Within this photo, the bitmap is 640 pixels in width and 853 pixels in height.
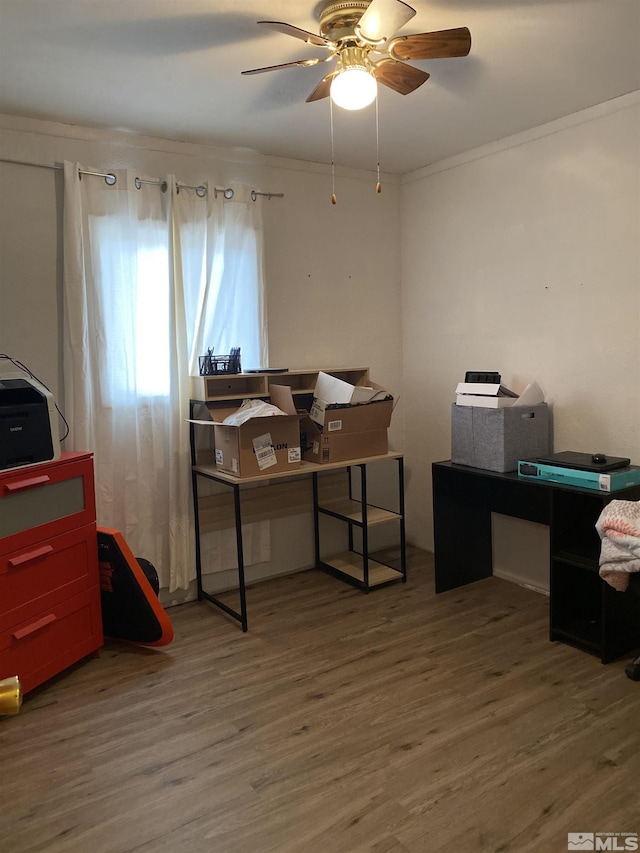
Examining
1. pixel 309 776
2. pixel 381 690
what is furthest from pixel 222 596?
pixel 309 776

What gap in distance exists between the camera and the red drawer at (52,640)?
2469 mm

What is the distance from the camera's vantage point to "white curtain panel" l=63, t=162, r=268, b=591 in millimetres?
3119

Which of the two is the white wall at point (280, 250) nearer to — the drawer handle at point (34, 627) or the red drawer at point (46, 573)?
the red drawer at point (46, 573)

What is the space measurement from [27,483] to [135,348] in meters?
1.01

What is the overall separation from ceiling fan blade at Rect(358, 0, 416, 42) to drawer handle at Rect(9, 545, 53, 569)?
2.21m

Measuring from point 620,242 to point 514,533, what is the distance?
5.45ft

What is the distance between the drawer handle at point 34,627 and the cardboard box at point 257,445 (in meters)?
1.04

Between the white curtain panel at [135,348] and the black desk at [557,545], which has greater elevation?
the white curtain panel at [135,348]

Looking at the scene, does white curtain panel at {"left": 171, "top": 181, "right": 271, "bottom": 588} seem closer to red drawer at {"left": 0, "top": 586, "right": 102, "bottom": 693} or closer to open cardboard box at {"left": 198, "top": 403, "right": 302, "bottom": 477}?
open cardboard box at {"left": 198, "top": 403, "right": 302, "bottom": 477}

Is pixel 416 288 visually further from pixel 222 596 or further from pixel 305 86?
pixel 222 596

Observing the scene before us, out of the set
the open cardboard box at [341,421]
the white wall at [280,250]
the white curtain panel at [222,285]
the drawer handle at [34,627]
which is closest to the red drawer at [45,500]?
the drawer handle at [34,627]

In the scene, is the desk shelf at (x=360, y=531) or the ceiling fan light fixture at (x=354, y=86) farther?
the desk shelf at (x=360, y=531)

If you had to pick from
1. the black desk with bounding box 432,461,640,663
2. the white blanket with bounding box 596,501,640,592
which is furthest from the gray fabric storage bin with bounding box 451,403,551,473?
the white blanket with bounding box 596,501,640,592

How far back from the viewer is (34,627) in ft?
8.34
